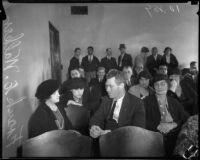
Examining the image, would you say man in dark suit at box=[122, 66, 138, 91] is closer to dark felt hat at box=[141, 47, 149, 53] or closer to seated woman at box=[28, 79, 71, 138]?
dark felt hat at box=[141, 47, 149, 53]

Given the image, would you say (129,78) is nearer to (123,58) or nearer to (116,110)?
(123,58)

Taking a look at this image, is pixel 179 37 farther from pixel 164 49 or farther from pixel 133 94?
pixel 133 94

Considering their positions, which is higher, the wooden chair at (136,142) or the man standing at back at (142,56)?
the man standing at back at (142,56)

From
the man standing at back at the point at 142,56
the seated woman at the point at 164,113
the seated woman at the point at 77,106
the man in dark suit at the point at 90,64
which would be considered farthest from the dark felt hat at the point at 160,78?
the seated woman at the point at 77,106

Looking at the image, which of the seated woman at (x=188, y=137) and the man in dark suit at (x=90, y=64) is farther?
the man in dark suit at (x=90, y=64)

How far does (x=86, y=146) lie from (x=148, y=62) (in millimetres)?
842

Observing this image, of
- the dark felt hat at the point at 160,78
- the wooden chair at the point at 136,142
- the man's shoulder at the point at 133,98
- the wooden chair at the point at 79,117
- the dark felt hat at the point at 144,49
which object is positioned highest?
the dark felt hat at the point at 144,49

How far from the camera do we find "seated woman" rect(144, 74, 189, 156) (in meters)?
2.65

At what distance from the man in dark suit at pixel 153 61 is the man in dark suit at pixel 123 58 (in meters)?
0.15

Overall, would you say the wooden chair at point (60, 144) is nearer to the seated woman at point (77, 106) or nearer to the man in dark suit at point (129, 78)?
the seated woman at point (77, 106)

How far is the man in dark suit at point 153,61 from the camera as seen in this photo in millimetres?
2701

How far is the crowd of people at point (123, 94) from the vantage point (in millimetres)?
2664

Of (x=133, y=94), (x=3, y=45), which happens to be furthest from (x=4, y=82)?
(x=133, y=94)

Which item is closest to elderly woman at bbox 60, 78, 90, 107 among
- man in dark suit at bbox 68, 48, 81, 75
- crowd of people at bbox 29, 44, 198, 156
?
crowd of people at bbox 29, 44, 198, 156
